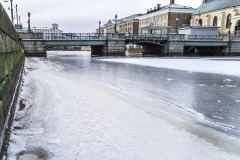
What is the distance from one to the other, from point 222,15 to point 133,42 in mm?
39659

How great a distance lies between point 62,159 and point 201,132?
3167 mm

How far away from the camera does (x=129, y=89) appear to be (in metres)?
10.3

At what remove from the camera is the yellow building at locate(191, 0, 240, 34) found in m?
63.1

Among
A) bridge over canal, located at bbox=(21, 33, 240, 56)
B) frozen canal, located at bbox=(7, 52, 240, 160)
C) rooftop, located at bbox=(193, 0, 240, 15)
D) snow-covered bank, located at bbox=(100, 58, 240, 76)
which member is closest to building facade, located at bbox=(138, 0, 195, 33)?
rooftop, located at bbox=(193, 0, 240, 15)

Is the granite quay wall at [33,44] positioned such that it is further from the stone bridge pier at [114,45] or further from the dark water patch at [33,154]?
the dark water patch at [33,154]

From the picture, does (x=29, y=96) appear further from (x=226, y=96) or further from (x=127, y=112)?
(x=226, y=96)

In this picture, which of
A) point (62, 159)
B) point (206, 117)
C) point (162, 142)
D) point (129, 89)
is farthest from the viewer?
point (129, 89)

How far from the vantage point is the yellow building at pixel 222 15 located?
207ft

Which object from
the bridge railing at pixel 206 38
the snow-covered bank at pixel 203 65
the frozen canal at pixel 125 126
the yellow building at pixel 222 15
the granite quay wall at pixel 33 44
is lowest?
the frozen canal at pixel 125 126

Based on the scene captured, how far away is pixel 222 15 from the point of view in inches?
2731

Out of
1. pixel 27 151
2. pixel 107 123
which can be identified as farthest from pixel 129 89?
pixel 27 151

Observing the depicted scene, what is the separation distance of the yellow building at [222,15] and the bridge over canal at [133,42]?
10.7 m

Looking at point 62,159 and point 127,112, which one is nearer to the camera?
point 62,159

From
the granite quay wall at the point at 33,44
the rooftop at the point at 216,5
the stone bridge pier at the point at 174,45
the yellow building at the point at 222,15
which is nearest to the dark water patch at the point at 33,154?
the granite quay wall at the point at 33,44
